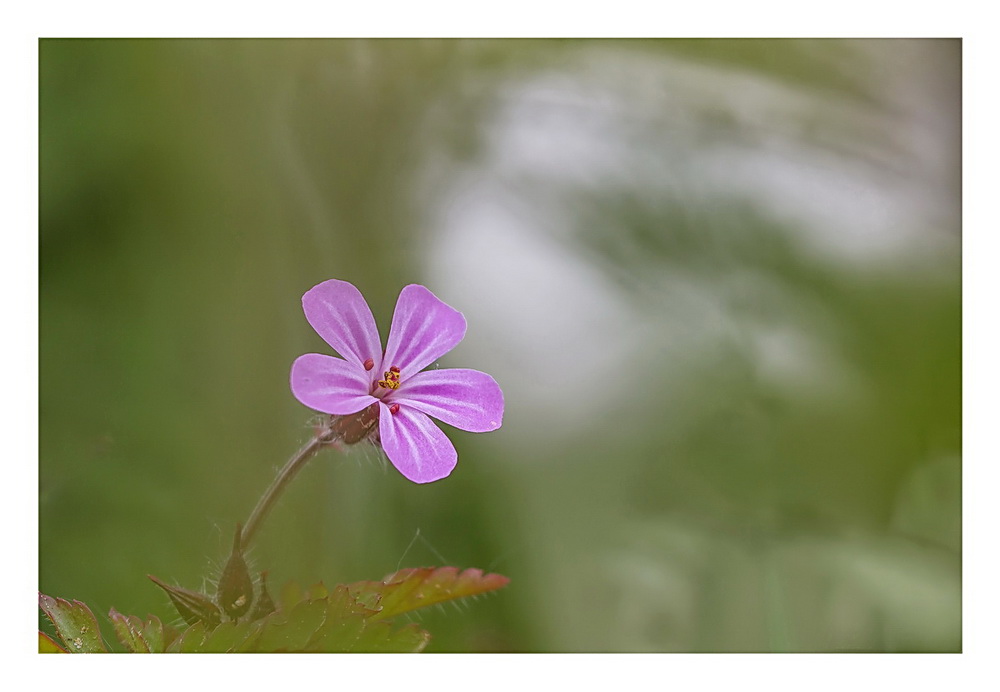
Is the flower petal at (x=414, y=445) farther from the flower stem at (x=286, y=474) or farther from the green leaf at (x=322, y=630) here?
the green leaf at (x=322, y=630)

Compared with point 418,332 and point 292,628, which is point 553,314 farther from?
point 292,628

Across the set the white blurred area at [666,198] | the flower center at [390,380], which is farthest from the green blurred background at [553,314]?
the flower center at [390,380]

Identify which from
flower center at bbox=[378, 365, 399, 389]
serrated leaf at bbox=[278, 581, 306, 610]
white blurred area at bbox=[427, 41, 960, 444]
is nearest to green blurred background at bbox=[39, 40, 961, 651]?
white blurred area at bbox=[427, 41, 960, 444]

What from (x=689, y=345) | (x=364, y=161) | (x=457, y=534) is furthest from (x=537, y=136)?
Result: (x=457, y=534)

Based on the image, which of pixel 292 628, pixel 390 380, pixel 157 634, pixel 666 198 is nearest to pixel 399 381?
pixel 390 380

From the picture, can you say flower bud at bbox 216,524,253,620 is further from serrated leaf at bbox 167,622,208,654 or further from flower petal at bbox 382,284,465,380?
flower petal at bbox 382,284,465,380

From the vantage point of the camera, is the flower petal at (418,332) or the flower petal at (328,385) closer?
the flower petal at (328,385)
